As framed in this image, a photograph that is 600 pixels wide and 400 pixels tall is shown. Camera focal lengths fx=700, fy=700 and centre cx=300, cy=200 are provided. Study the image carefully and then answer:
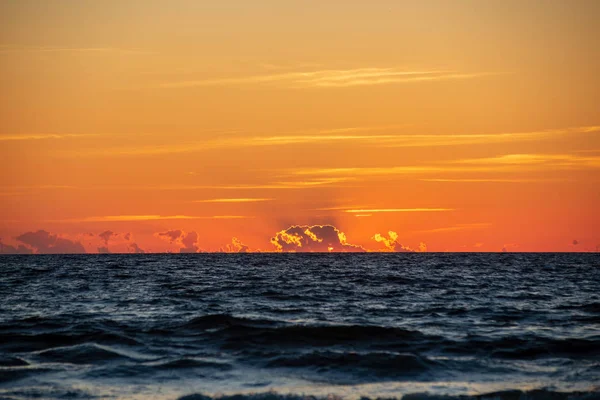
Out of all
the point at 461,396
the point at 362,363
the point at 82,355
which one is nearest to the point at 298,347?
the point at 362,363

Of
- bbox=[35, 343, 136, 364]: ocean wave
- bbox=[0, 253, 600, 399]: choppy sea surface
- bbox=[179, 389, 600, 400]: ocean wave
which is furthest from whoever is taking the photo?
bbox=[35, 343, 136, 364]: ocean wave

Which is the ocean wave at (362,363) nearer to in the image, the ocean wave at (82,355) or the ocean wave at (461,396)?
the ocean wave at (461,396)

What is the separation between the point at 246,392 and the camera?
15172 millimetres

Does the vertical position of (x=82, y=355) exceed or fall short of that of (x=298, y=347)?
it falls short

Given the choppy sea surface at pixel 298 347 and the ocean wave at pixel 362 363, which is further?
the ocean wave at pixel 362 363

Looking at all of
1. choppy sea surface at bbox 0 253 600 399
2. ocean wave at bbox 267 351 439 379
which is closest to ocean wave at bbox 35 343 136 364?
choppy sea surface at bbox 0 253 600 399

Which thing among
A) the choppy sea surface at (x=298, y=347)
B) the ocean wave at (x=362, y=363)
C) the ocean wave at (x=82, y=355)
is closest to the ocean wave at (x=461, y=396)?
the choppy sea surface at (x=298, y=347)

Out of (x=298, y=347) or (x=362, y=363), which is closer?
(x=362, y=363)

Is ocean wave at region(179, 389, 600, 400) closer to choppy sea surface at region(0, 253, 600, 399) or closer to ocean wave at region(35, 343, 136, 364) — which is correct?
choppy sea surface at region(0, 253, 600, 399)

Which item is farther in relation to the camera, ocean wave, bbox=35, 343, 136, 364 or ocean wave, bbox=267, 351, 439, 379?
ocean wave, bbox=35, 343, 136, 364

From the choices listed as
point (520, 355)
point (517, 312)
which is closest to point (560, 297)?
point (517, 312)

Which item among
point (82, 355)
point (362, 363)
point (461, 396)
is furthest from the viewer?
point (82, 355)

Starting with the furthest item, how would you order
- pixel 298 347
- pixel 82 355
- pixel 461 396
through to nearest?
pixel 298 347, pixel 82 355, pixel 461 396

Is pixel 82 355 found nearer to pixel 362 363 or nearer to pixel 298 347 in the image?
pixel 298 347
